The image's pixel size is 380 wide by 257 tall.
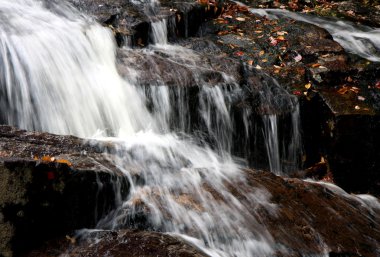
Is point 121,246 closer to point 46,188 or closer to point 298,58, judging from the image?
point 46,188

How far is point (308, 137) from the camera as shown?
22.0 ft

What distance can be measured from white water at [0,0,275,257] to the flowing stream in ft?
0.04

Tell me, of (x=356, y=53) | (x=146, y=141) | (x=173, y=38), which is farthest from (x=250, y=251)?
(x=356, y=53)

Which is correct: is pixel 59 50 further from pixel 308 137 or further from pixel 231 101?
pixel 308 137

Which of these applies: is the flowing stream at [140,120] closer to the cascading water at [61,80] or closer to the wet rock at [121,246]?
the cascading water at [61,80]

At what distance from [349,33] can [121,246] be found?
7909 mm

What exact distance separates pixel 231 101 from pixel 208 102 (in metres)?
0.40

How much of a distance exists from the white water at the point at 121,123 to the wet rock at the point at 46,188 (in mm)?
240

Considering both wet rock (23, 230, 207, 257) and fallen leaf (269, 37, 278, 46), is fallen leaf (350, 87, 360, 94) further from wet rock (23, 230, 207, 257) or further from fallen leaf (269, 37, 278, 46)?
wet rock (23, 230, 207, 257)

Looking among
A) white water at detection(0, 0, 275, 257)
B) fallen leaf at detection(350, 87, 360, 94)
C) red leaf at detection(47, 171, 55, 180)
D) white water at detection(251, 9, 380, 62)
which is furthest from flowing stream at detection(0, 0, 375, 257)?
white water at detection(251, 9, 380, 62)

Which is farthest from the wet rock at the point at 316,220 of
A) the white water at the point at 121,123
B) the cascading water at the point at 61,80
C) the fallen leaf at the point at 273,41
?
the fallen leaf at the point at 273,41

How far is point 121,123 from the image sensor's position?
593cm

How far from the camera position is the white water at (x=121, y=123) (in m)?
4.02

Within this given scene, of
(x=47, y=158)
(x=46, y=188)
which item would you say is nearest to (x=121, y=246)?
(x=46, y=188)
